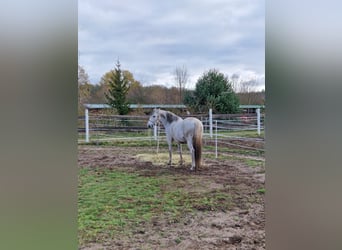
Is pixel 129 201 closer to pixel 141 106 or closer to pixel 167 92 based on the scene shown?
pixel 141 106

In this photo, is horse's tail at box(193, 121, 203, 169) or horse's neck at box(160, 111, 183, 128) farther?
horse's neck at box(160, 111, 183, 128)

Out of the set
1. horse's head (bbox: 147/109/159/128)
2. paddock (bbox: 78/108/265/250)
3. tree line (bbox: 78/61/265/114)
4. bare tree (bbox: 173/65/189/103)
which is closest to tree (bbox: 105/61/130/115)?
tree line (bbox: 78/61/265/114)

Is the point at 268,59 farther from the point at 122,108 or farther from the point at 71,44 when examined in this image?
the point at 122,108

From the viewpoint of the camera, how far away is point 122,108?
153 inches

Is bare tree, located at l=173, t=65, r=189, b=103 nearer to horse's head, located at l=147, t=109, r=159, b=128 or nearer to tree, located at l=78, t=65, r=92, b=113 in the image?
horse's head, located at l=147, t=109, r=159, b=128

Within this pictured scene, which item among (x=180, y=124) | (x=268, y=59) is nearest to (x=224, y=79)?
(x=180, y=124)

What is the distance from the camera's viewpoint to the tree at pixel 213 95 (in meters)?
3.63

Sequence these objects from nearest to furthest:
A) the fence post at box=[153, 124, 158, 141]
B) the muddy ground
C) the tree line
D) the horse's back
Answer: the muddy ground, the horse's back, the tree line, the fence post at box=[153, 124, 158, 141]

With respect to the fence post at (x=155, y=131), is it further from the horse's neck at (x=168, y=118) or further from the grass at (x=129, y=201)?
the grass at (x=129, y=201)

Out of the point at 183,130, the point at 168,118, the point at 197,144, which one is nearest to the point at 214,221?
the point at 197,144

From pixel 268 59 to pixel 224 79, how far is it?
10.1 feet

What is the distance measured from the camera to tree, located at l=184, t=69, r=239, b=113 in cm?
363

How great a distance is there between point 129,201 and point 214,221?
88 centimetres

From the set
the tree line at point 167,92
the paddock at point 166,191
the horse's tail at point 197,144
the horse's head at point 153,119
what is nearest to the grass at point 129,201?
the paddock at point 166,191
